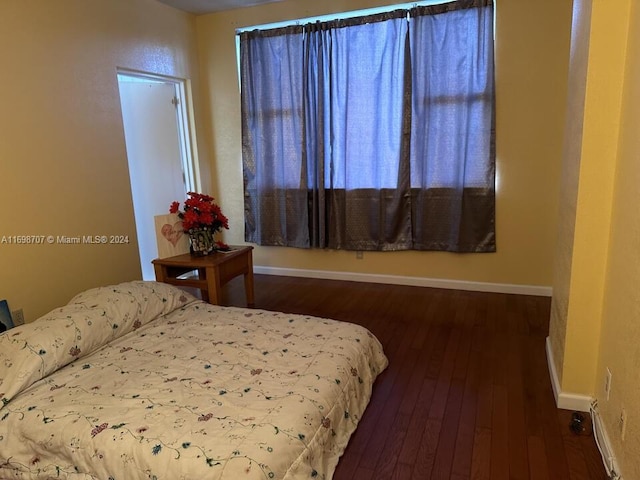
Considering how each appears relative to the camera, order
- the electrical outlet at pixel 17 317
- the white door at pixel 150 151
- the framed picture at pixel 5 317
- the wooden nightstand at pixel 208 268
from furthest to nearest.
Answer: the white door at pixel 150 151 < the wooden nightstand at pixel 208 268 < the electrical outlet at pixel 17 317 < the framed picture at pixel 5 317

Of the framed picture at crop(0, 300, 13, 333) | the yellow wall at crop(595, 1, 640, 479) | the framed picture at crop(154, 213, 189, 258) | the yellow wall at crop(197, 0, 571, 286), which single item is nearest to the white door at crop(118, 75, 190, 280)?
the yellow wall at crop(197, 0, 571, 286)

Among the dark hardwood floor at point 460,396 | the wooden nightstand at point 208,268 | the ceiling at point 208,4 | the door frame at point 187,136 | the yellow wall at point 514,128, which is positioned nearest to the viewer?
the dark hardwood floor at point 460,396

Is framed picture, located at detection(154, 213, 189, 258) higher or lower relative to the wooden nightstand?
higher

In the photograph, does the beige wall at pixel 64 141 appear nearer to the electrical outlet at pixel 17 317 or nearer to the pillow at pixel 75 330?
the electrical outlet at pixel 17 317

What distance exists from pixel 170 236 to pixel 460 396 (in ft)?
7.62

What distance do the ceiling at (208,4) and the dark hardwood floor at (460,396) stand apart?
2.86 metres

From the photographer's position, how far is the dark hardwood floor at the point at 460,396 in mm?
1786

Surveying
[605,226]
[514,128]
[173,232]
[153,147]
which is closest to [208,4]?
[153,147]

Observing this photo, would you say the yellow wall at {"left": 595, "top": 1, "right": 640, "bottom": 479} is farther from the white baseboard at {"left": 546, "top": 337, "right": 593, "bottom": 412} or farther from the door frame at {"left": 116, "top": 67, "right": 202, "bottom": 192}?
the door frame at {"left": 116, "top": 67, "right": 202, "bottom": 192}

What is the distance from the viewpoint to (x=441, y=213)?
3873mm

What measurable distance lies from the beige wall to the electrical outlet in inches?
1.3

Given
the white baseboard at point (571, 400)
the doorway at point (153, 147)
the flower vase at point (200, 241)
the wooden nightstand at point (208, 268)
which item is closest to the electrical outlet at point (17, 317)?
the wooden nightstand at point (208, 268)

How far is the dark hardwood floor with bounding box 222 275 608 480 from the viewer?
1.79m

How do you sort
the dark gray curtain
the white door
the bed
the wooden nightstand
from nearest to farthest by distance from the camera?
the bed < the wooden nightstand < the dark gray curtain < the white door
